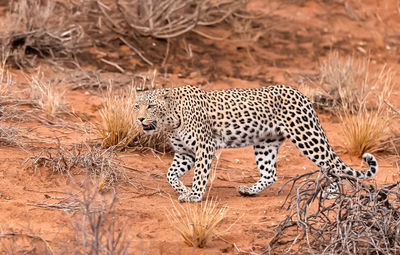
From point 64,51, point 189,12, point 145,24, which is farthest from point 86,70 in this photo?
point 189,12

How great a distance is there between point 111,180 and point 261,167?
1.62 metres

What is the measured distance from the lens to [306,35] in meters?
15.2

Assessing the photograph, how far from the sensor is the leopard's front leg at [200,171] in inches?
279

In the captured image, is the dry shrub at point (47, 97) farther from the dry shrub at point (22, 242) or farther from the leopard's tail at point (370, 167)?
the leopard's tail at point (370, 167)

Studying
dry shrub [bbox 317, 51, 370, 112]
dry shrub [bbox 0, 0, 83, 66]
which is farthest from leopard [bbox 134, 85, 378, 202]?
dry shrub [bbox 0, 0, 83, 66]

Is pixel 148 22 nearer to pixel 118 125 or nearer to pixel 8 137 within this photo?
pixel 118 125

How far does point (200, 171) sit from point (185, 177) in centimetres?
126

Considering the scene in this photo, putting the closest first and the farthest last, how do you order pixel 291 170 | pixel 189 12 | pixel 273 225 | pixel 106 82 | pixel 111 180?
pixel 273 225 < pixel 111 180 < pixel 291 170 < pixel 106 82 < pixel 189 12

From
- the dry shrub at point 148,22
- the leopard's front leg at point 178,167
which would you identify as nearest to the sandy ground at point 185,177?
the leopard's front leg at point 178,167

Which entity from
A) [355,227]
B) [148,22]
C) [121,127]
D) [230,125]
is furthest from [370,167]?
[148,22]

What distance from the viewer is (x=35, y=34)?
11.8 metres

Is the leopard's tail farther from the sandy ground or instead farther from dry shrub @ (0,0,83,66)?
dry shrub @ (0,0,83,66)

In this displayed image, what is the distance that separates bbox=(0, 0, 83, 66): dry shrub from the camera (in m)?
11.5

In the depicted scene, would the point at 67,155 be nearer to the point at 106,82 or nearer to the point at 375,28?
the point at 106,82
